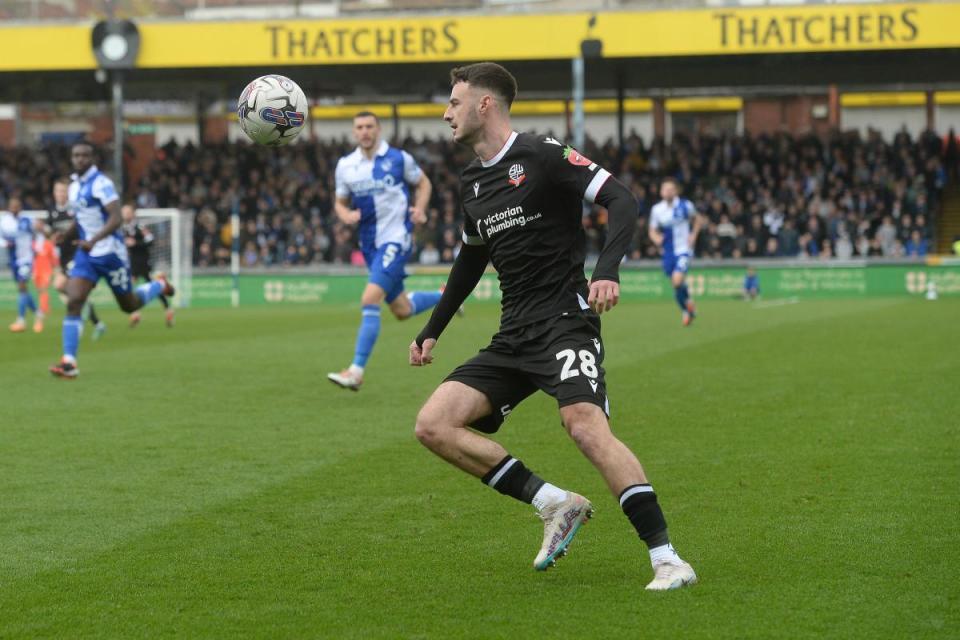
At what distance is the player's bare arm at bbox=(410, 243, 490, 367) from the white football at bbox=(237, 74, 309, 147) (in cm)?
273

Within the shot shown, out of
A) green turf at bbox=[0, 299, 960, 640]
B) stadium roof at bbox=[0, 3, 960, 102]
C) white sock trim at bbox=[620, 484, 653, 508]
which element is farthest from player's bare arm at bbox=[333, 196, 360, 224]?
stadium roof at bbox=[0, 3, 960, 102]

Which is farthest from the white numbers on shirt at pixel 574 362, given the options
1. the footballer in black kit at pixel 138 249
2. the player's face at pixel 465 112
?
the footballer in black kit at pixel 138 249

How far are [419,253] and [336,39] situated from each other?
224 inches

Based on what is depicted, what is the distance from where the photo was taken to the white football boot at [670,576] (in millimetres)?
5129

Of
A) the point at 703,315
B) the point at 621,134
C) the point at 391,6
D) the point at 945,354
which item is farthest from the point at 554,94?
the point at 945,354

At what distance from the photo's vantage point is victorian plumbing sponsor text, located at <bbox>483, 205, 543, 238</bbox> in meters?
5.65

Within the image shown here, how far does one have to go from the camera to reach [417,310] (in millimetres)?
13227

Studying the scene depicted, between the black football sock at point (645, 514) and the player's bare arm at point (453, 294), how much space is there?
3.87 feet

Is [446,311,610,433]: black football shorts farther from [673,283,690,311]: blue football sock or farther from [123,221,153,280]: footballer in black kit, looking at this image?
[123,221,153,280]: footballer in black kit

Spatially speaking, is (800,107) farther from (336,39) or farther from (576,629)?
(576,629)

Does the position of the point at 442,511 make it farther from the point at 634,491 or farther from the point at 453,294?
the point at 634,491

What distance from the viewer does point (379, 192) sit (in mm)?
12586

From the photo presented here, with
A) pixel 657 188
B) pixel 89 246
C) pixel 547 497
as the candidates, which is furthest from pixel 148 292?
pixel 657 188

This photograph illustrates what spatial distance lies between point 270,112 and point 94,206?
20.3 ft
